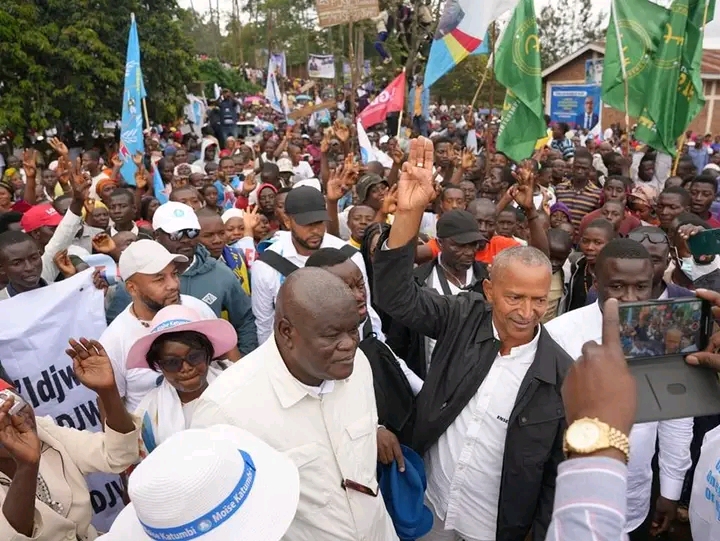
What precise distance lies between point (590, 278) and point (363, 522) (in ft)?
9.20

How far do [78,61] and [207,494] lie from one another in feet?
44.4

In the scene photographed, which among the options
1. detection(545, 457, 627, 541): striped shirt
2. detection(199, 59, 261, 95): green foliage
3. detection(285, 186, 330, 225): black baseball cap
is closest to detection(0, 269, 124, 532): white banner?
detection(285, 186, 330, 225): black baseball cap

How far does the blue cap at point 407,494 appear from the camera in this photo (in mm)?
2445

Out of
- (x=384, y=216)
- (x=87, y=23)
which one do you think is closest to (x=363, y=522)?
(x=384, y=216)

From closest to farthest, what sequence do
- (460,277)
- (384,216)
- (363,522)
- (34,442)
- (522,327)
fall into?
(34,442) → (363,522) → (522,327) → (460,277) → (384,216)

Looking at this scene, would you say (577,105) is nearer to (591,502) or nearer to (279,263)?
(279,263)

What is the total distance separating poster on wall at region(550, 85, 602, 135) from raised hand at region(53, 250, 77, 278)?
19437 mm

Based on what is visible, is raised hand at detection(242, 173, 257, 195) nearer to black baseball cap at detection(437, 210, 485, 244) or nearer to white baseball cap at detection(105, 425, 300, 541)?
black baseball cap at detection(437, 210, 485, 244)

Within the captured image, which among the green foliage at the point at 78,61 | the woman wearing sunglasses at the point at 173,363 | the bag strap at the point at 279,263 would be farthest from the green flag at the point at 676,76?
the green foliage at the point at 78,61

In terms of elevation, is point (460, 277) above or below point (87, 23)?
below

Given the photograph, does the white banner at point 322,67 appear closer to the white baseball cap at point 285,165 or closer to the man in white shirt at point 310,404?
the white baseball cap at point 285,165

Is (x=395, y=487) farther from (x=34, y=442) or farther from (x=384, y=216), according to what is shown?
(x=384, y=216)

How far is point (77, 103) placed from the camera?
12945 mm

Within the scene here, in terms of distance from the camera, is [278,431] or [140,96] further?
[140,96]
